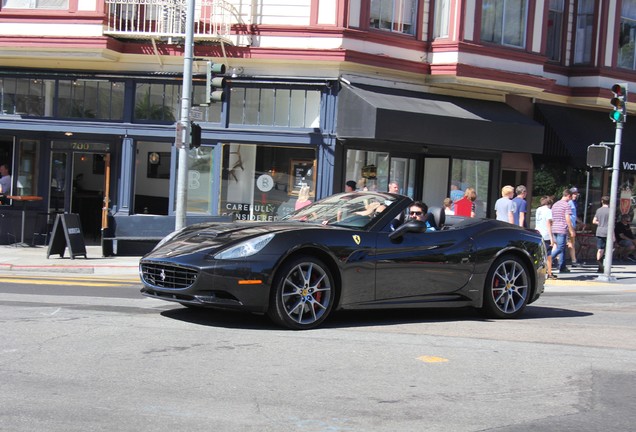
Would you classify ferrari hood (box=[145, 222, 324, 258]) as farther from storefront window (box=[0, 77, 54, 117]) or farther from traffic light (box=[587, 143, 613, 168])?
storefront window (box=[0, 77, 54, 117])

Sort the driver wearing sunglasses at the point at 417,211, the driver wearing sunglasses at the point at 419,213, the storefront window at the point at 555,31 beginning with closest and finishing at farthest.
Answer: the driver wearing sunglasses at the point at 419,213 → the driver wearing sunglasses at the point at 417,211 → the storefront window at the point at 555,31

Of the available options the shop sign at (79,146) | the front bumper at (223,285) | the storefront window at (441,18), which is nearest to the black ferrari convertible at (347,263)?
the front bumper at (223,285)

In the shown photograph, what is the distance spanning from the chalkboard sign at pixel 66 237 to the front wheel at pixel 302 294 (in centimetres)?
921

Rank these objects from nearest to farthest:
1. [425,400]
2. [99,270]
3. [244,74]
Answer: [425,400] → [99,270] → [244,74]

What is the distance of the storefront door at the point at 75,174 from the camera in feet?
66.3

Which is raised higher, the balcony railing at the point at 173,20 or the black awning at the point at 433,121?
the balcony railing at the point at 173,20

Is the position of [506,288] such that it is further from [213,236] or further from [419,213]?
[213,236]

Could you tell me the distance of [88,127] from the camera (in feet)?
63.9

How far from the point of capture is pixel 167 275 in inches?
325

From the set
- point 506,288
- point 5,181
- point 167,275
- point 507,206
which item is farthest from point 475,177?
point 167,275

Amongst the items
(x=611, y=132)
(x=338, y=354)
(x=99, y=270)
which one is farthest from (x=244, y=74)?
(x=338, y=354)

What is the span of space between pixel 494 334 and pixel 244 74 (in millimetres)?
11803

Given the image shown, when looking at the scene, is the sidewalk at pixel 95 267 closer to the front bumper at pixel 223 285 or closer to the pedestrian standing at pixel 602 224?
the pedestrian standing at pixel 602 224

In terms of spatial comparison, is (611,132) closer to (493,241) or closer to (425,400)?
(493,241)
